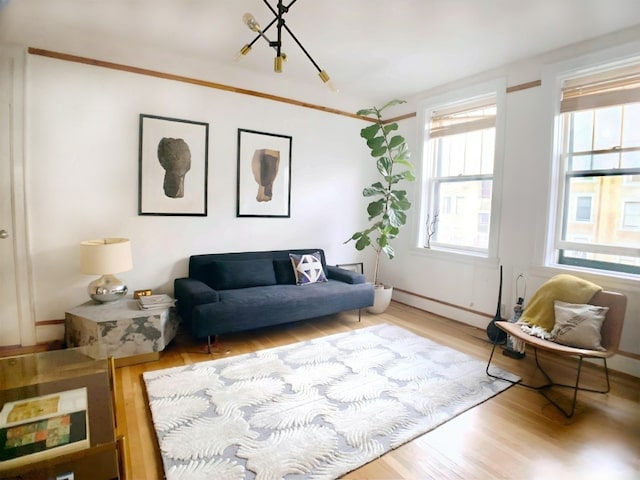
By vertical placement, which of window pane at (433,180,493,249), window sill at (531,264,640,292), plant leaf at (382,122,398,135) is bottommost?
window sill at (531,264,640,292)

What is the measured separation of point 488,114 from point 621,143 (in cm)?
127

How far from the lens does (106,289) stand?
114 inches

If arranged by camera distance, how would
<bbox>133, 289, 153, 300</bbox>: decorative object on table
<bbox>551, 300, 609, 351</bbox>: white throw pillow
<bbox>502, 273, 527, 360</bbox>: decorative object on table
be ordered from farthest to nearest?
<bbox>133, 289, 153, 300</bbox>: decorative object on table, <bbox>502, 273, 527, 360</bbox>: decorative object on table, <bbox>551, 300, 609, 351</bbox>: white throw pillow

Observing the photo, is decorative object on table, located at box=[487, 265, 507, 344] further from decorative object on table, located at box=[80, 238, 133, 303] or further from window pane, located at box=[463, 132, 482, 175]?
decorative object on table, located at box=[80, 238, 133, 303]

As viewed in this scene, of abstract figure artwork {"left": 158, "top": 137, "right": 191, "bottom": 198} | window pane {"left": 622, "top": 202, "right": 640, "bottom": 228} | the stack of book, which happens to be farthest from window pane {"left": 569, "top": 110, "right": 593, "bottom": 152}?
the stack of book

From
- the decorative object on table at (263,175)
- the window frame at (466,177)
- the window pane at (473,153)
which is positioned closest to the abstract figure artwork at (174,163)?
the decorative object on table at (263,175)

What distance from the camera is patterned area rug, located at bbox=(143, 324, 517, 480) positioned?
170 cm

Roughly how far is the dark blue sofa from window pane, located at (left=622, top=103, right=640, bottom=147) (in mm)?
2611

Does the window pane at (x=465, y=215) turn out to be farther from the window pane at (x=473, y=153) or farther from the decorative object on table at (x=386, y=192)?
the decorative object on table at (x=386, y=192)

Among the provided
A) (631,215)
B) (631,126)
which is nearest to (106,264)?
(631,215)

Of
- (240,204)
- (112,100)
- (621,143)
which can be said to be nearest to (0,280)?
(112,100)

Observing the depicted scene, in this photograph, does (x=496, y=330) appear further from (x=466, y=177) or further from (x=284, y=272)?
(x=284, y=272)

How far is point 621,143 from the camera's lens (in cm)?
281

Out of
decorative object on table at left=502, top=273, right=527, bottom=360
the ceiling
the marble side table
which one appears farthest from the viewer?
decorative object on table at left=502, top=273, right=527, bottom=360
